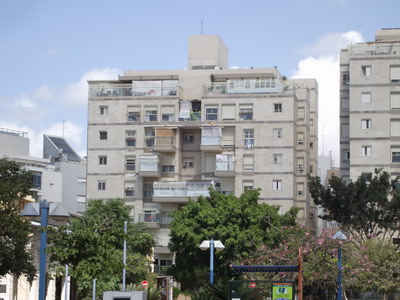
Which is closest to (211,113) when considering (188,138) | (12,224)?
(188,138)

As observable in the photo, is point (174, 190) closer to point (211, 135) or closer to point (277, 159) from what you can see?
point (211, 135)

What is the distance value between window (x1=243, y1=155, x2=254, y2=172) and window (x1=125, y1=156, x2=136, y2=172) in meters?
9.68

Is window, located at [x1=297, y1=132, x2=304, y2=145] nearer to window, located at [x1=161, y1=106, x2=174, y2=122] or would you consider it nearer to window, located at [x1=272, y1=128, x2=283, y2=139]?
window, located at [x1=272, y1=128, x2=283, y2=139]

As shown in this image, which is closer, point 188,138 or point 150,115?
point 150,115

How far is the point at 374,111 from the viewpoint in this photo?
271 feet

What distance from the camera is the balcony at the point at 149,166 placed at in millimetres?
86625

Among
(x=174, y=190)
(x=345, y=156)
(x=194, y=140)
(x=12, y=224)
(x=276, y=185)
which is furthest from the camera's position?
(x=194, y=140)

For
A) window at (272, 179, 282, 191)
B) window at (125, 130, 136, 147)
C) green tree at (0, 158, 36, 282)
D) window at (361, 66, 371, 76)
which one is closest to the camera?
green tree at (0, 158, 36, 282)

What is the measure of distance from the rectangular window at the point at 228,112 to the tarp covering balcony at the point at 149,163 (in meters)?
6.85

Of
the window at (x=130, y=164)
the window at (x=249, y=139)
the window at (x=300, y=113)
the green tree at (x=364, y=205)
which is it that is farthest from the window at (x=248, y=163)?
the green tree at (x=364, y=205)

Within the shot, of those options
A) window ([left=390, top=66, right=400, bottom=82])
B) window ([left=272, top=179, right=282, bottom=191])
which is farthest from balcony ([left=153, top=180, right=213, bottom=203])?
window ([left=390, top=66, right=400, bottom=82])

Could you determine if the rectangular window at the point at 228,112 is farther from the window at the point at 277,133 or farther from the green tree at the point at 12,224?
the green tree at the point at 12,224

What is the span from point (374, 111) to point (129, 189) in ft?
72.6

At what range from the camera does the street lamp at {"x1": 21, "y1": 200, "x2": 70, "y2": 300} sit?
2989 centimetres
